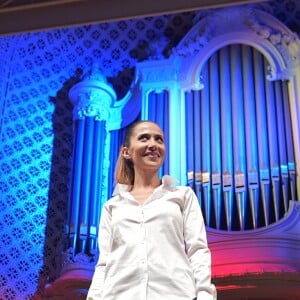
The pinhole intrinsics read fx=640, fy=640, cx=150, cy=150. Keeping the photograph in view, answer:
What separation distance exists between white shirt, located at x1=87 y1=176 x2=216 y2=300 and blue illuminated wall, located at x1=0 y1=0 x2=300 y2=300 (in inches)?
71.8

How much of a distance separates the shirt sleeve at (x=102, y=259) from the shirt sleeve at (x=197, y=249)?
0.71 feet

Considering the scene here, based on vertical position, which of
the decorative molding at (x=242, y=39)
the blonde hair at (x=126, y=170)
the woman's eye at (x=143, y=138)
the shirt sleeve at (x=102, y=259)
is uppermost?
the decorative molding at (x=242, y=39)

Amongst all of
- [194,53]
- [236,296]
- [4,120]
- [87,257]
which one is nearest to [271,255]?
[236,296]

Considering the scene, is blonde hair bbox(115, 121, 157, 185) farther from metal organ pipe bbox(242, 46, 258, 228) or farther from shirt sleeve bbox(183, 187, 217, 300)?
metal organ pipe bbox(242, 46, 258, 228)

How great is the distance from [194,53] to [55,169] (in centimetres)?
107

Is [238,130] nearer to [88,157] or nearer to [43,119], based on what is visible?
[88,157]

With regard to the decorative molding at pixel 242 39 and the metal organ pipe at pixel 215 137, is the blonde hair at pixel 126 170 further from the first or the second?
the decorative molding at pixel 242 39

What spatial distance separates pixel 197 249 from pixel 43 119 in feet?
8.33

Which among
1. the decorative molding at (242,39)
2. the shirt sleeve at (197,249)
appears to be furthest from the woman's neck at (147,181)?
the decorative molding at (242,39)

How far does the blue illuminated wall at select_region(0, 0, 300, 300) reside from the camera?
367cm

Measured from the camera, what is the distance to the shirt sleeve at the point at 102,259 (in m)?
1.62

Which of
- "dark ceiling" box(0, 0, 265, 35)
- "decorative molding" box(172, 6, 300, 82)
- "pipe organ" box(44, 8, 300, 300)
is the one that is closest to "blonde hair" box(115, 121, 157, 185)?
"dark ceiling" box(0, 0, 265, 35)

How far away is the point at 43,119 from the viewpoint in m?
4.00

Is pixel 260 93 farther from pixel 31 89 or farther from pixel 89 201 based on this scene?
pixel 31 89
